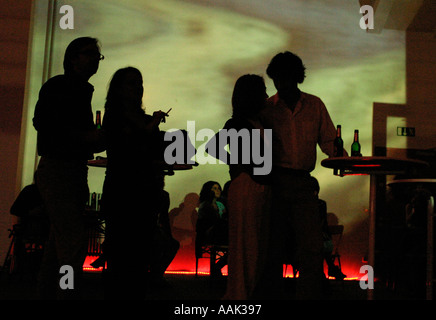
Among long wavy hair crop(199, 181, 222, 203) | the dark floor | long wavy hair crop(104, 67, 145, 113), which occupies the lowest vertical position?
the dark floor

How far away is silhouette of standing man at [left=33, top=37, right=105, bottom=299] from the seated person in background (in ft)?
8.33

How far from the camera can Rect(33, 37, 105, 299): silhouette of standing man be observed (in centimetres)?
207

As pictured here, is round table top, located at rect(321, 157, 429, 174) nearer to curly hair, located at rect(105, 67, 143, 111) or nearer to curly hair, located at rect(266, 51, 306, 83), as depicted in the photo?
curly hair, located at rect(266, 51, 306, 83)

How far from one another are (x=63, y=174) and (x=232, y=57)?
15.0 ft

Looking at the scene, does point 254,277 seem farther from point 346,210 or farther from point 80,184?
point 346,210

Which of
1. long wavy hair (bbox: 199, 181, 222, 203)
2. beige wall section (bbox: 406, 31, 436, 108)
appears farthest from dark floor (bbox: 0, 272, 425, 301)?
beige wall section (bbox: 406, 31, 436, 108)

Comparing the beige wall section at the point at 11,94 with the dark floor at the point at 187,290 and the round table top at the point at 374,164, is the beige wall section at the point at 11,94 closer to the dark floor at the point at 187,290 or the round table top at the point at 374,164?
the dark floor at the point at 187,290

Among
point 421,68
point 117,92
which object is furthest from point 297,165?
point 421,68

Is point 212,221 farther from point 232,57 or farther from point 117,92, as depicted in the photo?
point 117,92

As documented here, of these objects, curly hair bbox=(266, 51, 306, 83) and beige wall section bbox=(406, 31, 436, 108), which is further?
beige wall section bbox=(406, 31, 436, 108)

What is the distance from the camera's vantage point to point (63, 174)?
212cm

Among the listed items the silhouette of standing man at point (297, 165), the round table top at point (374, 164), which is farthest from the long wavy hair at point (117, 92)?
the round table top at point (374, 164)

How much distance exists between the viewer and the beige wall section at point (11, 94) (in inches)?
218

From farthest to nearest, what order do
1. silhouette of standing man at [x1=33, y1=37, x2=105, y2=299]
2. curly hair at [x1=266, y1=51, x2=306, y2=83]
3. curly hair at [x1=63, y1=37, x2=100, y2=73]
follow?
curly hair at [x1=266, y1=51, x2=306, y2=83] < curly hair at [x1=63, y1=37, x2=100, y2=73] < silhouette of standing man at [x1=33, y1=37, x2=105, y2=299]
